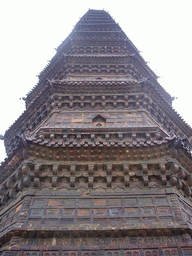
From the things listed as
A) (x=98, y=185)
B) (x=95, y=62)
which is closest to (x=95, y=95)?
(x=95, y=62)

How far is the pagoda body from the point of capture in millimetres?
7492

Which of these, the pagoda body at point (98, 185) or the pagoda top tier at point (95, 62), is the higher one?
the pagoda top tier at point (95, 62)

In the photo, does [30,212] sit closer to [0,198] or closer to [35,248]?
[35,248]

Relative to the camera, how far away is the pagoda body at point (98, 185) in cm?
749

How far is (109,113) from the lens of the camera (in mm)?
13430

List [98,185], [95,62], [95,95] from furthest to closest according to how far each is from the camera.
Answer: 1. [95,62]
2. [95,95]
3. [98,185]

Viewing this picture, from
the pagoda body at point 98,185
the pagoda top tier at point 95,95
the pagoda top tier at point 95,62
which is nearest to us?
the pagoda body at point 98,185

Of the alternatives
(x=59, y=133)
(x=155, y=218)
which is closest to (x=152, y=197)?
(x=155, y=218)

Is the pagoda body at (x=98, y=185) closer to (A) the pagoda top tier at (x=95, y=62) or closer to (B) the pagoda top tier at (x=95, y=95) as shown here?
(B) the pagoda top tier at (x=95, y=95)

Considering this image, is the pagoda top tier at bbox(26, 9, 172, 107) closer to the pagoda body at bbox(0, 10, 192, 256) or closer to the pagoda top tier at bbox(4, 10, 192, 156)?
the pagoda top tier at bbox(4, 10, 192, 156)

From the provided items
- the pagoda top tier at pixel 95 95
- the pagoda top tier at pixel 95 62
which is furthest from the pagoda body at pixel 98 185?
the pagoda top tier at pixel 95 62

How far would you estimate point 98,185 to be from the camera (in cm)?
917

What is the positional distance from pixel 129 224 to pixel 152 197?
1351 millimetres

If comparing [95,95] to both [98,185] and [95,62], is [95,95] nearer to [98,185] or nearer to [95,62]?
[95,62]
